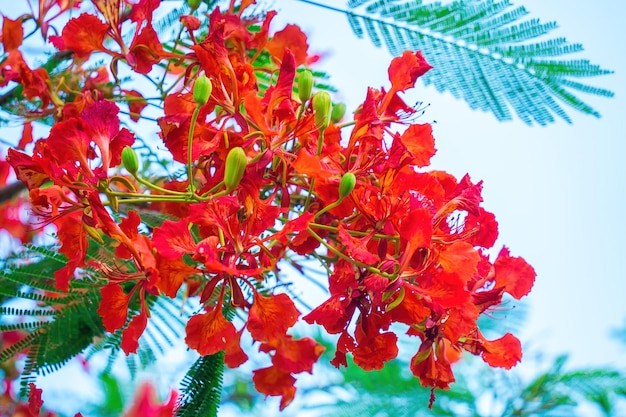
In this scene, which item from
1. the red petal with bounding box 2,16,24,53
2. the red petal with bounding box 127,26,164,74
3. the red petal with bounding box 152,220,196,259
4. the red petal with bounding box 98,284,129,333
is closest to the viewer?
the red petal with bounding box 152,220,196,259

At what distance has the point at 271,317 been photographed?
1.04 m

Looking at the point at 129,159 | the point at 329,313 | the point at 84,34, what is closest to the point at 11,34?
the point at 84,34

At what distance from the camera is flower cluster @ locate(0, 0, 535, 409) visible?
1004 millimetres

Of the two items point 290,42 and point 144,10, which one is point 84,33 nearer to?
point 144,10

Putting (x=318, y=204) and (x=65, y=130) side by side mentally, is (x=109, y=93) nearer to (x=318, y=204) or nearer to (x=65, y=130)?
(x=65, y=130)

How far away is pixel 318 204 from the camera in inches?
44.3

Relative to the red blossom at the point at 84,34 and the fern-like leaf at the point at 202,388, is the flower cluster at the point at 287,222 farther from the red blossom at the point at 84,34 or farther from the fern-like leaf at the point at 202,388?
the red blossom at the point at 84,34

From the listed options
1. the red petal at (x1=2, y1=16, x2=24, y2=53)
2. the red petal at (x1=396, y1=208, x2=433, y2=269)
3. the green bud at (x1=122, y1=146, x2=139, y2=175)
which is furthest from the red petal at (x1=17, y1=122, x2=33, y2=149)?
the red petal at (x1=396, y1=208, x2=433, y2=269)

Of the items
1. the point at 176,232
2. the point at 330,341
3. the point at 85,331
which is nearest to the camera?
the point at 176,232

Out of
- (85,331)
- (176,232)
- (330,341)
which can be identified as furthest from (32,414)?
(330,341)

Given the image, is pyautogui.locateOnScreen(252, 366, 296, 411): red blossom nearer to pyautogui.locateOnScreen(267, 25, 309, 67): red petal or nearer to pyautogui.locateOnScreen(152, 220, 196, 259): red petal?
pyautogui.locateOnScreen(152, 220, 196, 259): red petal

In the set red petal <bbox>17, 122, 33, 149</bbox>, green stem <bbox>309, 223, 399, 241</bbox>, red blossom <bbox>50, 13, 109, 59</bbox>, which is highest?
red petal <bbox>17, 122, 33, 149</bbox>

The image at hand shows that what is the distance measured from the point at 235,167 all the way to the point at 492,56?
766 mm

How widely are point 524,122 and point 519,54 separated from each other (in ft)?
0.41
